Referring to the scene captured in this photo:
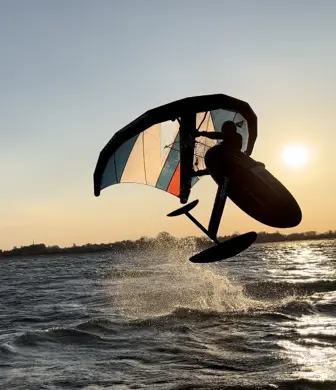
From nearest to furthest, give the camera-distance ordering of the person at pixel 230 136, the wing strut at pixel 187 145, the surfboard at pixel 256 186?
the surfboard at pixel 256 186
the person at pixel 230 136
the wing strut at pixel 187 145

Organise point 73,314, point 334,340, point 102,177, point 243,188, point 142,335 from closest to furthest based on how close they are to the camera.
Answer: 1. point 243,188
2. point 102,177
3. point 334,340
4. point 142,335
5. point 73,314

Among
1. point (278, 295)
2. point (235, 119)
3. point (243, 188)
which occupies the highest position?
point (235, 119)

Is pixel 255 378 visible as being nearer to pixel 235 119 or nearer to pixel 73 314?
pixel 235 119

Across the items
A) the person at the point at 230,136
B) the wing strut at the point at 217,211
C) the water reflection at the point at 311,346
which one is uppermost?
the person at the point at 230,136

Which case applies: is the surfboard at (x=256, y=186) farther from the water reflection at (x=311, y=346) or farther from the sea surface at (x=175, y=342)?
the sea surface at (x=175, y=342)

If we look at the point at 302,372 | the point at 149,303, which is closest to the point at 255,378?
the point at 302,372

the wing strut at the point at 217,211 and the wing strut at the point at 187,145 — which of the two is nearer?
the wing strut at the point at 217,211

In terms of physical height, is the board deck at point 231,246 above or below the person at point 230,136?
below

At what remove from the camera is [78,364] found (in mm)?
10047

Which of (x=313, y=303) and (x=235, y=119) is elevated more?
(x=235, y=119)

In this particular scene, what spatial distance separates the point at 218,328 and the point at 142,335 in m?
1.94

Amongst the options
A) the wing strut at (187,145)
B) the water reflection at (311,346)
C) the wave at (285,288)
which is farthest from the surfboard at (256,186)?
the wave at (285,288)

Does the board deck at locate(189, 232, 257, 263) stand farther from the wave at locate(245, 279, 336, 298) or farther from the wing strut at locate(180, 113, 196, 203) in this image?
the wave at locate(245, 279, 336, 298)

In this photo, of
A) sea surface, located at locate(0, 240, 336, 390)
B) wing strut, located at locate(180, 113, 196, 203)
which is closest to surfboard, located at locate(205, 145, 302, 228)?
wing strut, located at locate(180, 113, 196, 203)
